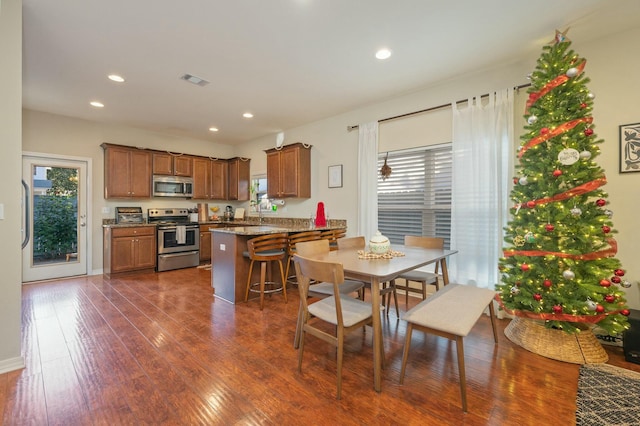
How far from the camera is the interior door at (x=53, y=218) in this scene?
186 inches

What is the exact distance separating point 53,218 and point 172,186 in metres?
1.96

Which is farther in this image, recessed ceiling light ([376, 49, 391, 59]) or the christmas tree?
recessed ceiling light ([376, 49, 391, 59])

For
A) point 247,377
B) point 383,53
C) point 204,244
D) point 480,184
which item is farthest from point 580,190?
point 204,244

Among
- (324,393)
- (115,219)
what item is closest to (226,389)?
(324,393)

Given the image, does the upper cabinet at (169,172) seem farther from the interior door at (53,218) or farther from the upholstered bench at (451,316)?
the upholstered bench at (451,316)

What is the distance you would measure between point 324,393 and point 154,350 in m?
1.54

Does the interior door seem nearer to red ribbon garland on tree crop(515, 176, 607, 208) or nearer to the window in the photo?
the window

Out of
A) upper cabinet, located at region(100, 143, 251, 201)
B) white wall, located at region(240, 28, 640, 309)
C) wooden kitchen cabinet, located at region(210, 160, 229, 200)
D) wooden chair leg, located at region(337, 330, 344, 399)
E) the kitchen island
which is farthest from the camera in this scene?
wooden kitchen cabinet, located at region(210, 160, 229, 200)

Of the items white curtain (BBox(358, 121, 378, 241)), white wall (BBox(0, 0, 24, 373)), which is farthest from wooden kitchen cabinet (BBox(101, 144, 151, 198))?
white curtain (BBox(358, 121, 378, 241))

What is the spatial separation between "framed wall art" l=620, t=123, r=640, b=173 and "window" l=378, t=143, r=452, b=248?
5.22 ft

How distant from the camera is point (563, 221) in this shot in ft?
8.00

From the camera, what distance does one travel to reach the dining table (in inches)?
75.3

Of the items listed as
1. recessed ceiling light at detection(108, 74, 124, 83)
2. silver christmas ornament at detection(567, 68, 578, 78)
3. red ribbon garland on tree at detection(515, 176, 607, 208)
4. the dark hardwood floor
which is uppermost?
recessed ceiling light at detection(108, 74, 124, 83)

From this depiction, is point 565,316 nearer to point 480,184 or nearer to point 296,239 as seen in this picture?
point 480,184
